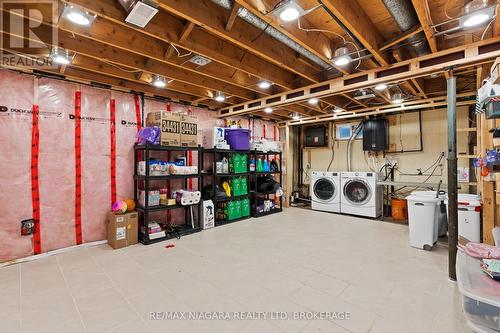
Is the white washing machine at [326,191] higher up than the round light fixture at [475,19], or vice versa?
the round light fixture at [475,19]

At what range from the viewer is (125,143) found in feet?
13.1

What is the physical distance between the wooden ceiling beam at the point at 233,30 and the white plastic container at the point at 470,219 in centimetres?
283

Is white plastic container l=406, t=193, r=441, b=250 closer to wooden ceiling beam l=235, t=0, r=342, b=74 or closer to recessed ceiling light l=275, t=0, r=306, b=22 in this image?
wooden ceiling beam l=235, t=0, r=342, b=74

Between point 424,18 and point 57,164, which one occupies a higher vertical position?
point 424,18

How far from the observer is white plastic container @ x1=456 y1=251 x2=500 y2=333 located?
130cm

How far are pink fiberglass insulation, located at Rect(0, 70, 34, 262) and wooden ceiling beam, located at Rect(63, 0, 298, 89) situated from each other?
2009 mm

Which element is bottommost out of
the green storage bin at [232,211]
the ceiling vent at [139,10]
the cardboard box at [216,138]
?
the green storage bin at [232,211]

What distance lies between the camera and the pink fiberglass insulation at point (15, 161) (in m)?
2.96

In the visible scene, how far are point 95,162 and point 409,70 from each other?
456 centimetres

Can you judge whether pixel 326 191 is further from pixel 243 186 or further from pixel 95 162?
pixel 95 162

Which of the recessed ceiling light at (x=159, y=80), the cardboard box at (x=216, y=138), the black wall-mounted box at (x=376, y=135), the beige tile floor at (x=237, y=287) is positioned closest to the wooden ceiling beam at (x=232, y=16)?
the recessed ceiling light at (x=159, y=80)

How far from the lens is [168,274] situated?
259 centimetres

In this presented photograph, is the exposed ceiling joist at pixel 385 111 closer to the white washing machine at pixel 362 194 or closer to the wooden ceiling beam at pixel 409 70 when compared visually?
the white washing machine at pixel 362 194
